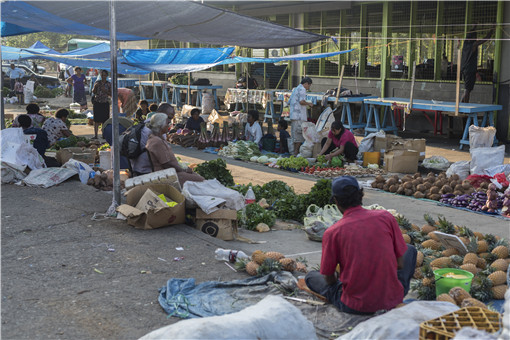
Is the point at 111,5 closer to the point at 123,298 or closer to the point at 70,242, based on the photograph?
the point at 70,242

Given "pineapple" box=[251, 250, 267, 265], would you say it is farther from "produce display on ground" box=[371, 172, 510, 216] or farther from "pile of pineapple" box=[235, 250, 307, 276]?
"produce display on ground" box=[371, 172, 510, 216]

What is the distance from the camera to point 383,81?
60.3 feet

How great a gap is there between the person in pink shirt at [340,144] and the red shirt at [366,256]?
26.2 ft

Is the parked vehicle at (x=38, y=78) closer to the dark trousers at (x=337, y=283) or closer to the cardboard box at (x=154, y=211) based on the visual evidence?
the cardboard box at (x=154, y=211)

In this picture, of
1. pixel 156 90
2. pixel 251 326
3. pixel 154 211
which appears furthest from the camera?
pixel 156 90

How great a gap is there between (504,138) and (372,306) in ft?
39.9

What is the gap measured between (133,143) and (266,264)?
3490 millimetres

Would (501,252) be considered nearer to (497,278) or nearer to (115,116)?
(497,278)

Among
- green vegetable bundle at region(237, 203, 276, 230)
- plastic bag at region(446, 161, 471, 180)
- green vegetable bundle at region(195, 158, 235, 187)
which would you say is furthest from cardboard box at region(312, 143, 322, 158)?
green vegetable bundle at region(237, 203, 276, 230)

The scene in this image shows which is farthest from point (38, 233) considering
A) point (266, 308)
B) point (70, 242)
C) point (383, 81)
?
point (383, 81)

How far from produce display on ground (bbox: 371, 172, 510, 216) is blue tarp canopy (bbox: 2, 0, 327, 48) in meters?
2.99

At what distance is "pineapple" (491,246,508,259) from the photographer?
20.6ft

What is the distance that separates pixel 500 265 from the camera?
19.3 feet

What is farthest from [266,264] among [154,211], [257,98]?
[257,98]
